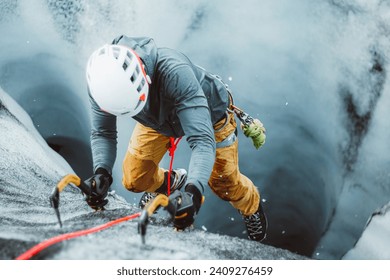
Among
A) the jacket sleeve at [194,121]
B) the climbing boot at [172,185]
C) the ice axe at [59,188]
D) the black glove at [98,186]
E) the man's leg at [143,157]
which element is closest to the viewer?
the ice axe at [59,188]

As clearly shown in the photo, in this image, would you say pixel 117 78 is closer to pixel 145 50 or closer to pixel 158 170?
pixel 145 50

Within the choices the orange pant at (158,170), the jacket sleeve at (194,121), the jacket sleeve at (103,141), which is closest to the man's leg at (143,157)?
the orange pant at (158,170)

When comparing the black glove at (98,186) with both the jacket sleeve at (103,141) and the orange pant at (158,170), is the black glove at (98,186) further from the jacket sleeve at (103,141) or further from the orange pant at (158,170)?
the orange pant at (158,170)

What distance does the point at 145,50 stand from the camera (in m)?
1.08

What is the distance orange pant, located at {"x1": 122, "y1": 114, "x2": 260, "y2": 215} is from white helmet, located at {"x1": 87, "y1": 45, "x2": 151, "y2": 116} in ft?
1.12

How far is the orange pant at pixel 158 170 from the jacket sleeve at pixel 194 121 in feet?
1.00

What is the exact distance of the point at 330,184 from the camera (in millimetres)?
1955

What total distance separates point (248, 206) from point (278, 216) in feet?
2.41

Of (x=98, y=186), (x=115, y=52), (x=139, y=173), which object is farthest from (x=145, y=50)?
(x=139, y=173)

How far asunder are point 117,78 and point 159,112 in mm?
184

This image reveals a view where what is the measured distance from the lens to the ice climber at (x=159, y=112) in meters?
1.00

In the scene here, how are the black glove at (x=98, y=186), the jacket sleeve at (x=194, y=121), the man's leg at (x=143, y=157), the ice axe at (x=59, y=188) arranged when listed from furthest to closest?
the man's leg at (x=143, y=157)
the black glove at (x=98, y=186)
the jacket sleeve at (x=194, y=121)
the ice axe at (x=59, y=188)
